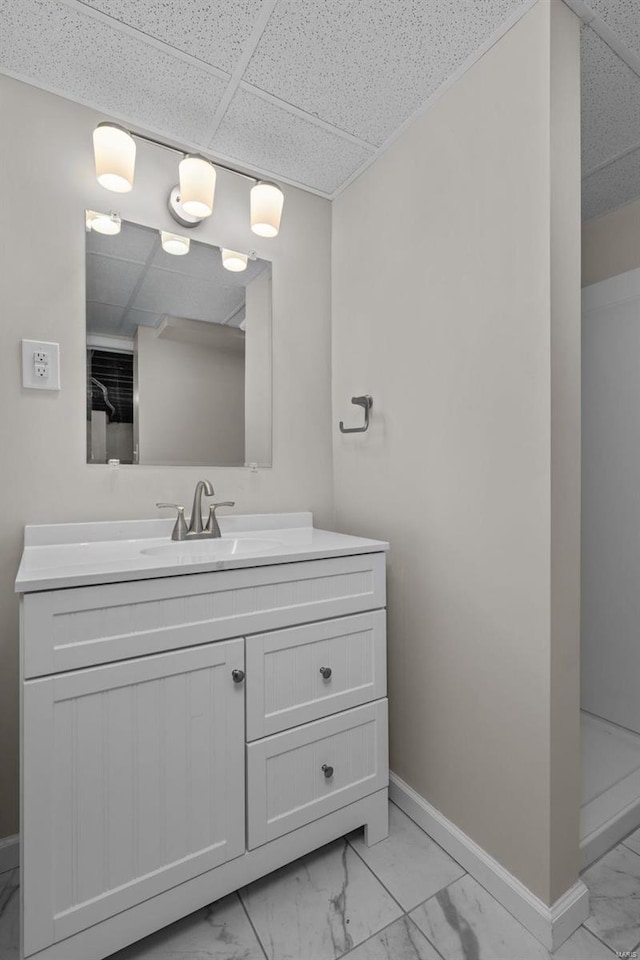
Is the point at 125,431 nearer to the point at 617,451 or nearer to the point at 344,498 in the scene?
the point at 344,498

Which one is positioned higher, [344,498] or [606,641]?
[344,498]

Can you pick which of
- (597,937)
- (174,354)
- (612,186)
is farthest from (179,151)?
(597,937)

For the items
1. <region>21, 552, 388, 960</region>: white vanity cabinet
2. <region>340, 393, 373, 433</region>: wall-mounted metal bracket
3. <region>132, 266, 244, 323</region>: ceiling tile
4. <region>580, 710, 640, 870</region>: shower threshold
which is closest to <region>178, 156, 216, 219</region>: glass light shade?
<region>132, 266, 244, 323</region>: ceiling tile

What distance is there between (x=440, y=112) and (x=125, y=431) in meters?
1.35

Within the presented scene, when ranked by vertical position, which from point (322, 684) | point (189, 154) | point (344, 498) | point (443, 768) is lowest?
point (443, 768)

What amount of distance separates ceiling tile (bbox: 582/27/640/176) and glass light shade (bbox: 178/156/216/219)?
3.51 ft

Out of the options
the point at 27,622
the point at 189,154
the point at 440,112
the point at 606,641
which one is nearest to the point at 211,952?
the point at 27,622

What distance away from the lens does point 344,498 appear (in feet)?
6.09

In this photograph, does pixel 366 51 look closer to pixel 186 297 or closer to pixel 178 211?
pixel 178 211

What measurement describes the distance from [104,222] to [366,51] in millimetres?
883

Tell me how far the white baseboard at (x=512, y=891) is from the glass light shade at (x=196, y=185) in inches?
77.8

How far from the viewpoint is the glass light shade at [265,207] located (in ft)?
5.36

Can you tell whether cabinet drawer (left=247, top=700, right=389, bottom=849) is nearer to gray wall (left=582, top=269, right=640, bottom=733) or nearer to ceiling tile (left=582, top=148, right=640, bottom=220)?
gray wall (left=582, top=269, right=640, bottom=733)

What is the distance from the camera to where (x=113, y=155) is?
137 centimetres
